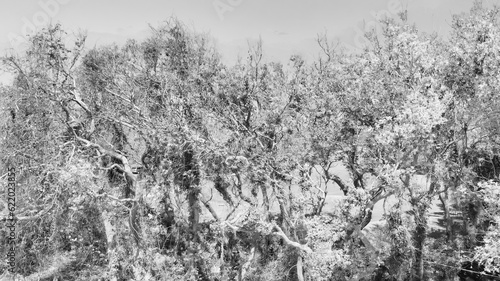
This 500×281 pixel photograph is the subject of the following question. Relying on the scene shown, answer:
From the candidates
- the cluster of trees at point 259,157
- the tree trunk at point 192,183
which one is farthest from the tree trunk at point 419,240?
the tree trunk at point 192,183

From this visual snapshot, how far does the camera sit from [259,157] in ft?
49.1

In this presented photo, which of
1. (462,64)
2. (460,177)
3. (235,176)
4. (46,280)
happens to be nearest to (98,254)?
(46,280)

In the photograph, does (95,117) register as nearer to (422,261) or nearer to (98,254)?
(98,254)

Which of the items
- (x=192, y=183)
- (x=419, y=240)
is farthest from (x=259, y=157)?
(x=419, y=240)

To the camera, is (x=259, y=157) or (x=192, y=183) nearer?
(x=259, y=157)

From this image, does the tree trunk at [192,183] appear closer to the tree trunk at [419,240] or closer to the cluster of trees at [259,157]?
the cluster of trees at [259,157]

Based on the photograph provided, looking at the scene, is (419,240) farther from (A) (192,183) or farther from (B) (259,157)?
(A) (192,183)

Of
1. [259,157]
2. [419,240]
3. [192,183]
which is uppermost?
[259,157]

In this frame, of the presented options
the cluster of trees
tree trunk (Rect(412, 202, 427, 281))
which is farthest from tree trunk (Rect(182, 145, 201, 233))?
tree trunk (Rect(412, 202, 427, 281))

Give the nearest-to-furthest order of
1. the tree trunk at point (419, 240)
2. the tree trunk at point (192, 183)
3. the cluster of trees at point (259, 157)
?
1. the cluster of trees at point (259, 157)
2. the tree trunk at point (419, 240)
3. the tree trunk at point (192, 183)

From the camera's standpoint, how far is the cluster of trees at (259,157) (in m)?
13.5

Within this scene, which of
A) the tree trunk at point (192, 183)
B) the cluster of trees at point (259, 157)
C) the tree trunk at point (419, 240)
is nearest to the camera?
the cluster of trees at point (259, 157)

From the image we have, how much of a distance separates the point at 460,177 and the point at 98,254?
1560cm

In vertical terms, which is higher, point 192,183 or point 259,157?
point 259,157
